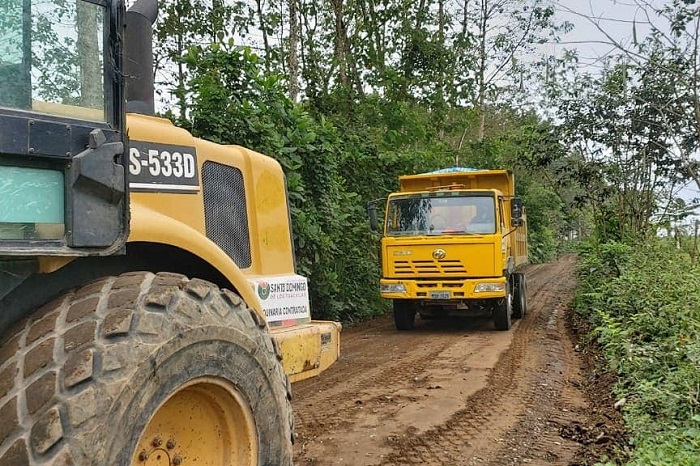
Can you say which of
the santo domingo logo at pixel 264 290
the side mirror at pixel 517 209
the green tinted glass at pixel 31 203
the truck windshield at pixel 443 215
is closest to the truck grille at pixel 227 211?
the santo domingo logo at pixel 264 290

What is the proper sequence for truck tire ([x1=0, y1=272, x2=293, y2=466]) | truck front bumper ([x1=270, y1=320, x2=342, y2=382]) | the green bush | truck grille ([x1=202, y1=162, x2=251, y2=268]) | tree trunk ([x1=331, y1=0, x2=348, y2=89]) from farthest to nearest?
tree trunk ([x1=331, y1=0, x2=348, y2=89])
the green bush
truck front bumper ([x1=270, y1=320, x2=342, y2=382])
truck grille ([x1=202, y1=162, x2=251, y2=268])
truck tire ([x1=0, y1=272, x2=293, y2=466])

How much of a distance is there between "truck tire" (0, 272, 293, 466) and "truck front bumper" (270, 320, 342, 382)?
2.86ft

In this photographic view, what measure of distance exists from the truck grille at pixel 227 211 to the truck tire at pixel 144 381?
104 centimetres

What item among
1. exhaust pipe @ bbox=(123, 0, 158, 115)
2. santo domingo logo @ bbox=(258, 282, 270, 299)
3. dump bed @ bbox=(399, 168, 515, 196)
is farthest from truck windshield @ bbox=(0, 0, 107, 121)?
dump bed @ bbox=(399, 168, 515, 196)

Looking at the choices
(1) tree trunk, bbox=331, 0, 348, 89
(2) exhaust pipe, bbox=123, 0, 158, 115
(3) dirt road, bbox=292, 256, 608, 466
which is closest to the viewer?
(2) exhaust pipe, bbox=123, 0, 158, 115

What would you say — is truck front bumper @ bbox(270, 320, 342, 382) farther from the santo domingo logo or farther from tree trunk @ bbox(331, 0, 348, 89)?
tree trunk @ bbox(331, 0, 348, 89)

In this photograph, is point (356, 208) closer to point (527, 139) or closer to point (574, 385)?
point (527, 139)

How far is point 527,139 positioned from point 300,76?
5.74m

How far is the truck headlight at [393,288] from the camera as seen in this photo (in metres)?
11.0

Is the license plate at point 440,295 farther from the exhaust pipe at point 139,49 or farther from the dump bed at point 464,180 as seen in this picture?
the exhaust pipe at point 139,49

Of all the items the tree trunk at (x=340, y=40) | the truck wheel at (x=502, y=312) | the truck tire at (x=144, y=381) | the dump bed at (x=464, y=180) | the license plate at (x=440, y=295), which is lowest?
the truck wheel at (x=502, y=312)

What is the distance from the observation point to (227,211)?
377 cm

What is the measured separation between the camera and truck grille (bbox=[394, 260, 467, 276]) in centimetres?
1079

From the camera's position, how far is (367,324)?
12.6 m
